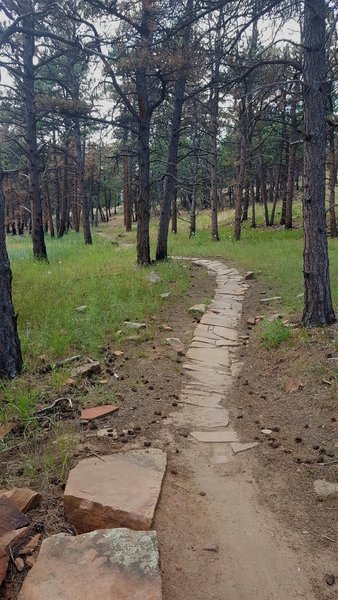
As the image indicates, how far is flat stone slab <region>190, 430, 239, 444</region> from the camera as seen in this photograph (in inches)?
141

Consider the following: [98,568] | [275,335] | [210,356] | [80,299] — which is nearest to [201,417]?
[210,356]

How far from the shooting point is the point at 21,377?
4.61 meters

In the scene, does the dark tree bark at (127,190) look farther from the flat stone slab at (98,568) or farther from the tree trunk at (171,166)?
the flat stone slab at (98,568)

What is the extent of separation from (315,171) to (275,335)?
7.67 feet

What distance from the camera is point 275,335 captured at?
5801mm

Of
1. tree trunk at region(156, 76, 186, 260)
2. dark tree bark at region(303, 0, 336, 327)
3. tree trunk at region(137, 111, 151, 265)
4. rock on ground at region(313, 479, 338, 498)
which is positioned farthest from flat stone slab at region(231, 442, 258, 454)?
tree trunk at region(156, 76, 186, 260)

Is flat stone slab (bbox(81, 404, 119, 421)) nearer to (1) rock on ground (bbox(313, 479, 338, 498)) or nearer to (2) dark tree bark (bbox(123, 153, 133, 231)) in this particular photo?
(1) rock on ground (bbox(313, 479, 338, 498))

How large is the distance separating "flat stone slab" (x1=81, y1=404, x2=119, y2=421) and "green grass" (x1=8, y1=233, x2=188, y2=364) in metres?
1.51

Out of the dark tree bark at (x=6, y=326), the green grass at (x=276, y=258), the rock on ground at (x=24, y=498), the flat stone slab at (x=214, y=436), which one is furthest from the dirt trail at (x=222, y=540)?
the green grass at (x=276, y=258)

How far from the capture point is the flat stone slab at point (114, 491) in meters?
2.46

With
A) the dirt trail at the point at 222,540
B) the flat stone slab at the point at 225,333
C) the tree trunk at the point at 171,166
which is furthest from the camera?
the tree trunk at the point at 171,166

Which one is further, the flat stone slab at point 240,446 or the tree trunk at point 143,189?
the tree trunk at point 143,189

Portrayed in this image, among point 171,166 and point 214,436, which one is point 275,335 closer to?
point 214,436

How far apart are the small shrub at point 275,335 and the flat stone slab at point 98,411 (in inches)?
104
